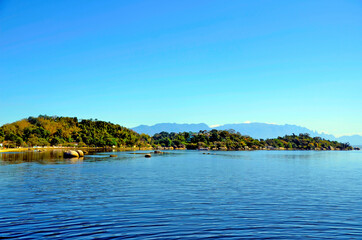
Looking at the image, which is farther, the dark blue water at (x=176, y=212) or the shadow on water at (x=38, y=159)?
the shadow on water at (x=38, y=159)

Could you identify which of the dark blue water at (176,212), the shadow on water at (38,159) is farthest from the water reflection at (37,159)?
the dark blue water at (176,212)

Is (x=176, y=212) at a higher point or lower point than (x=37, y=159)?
lower

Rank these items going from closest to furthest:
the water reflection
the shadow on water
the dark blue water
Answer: the dark blue water < the shadow on water < the water reflection

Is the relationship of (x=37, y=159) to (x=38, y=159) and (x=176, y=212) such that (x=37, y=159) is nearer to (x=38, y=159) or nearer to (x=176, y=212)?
(x=38, y=159)

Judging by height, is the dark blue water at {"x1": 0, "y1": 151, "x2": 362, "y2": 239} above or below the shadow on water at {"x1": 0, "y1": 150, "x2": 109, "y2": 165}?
below

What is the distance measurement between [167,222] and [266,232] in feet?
18.3

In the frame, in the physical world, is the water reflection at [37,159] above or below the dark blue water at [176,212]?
above

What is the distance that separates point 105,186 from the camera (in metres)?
31.5

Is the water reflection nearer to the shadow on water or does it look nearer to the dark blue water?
the shadow on water

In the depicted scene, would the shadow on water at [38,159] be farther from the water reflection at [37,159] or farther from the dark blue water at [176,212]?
the dark blue water at [176,212]

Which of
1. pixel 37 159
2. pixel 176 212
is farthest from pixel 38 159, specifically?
pixel 176 212

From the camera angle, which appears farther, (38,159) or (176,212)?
(38,159)

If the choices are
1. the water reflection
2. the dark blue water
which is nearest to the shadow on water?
the water reflection

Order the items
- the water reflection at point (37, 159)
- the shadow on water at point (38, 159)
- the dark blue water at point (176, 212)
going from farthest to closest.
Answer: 1. the water reflection at point (37, 159)
2. the shadow on water at point (38, 159)
3. the dark blue water at point (176, 212)
